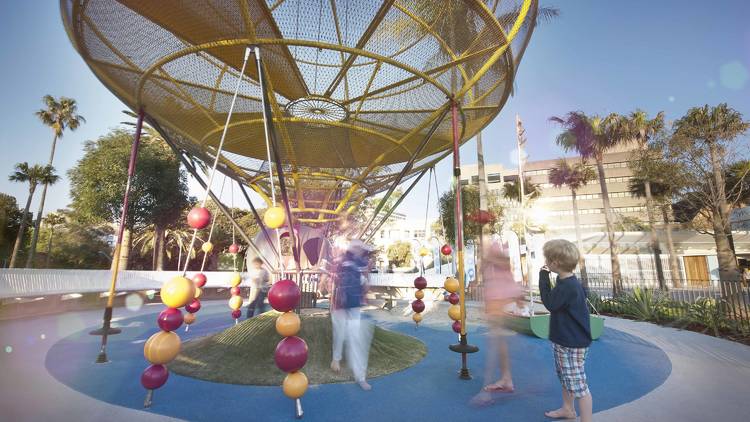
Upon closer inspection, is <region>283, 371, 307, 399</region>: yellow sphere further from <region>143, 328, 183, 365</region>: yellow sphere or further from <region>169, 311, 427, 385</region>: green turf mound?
<region>169, 311, 427, 385</region>: green turf mound

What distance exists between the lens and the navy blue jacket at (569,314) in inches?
126

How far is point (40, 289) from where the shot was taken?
9.37 m

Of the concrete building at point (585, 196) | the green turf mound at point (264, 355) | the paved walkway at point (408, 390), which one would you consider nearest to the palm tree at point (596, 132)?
the paved walkway at point (408, 390)

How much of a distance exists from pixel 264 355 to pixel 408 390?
2359 mm

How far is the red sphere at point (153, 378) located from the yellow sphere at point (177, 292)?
846 millimetres

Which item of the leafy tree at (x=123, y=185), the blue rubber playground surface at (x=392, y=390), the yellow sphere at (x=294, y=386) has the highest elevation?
the leafy tree at (x=123, y=185)

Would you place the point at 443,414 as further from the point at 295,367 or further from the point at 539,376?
the point at 539,376

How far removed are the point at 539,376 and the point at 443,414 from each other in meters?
2.13

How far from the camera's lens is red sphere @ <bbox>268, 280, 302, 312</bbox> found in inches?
133

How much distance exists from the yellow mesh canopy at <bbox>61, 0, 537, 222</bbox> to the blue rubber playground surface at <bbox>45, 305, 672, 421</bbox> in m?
3.82

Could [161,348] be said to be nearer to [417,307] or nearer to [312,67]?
[312,67]

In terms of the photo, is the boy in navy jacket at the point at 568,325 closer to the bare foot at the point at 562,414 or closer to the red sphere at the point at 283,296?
the bare foot at the point at 562,414

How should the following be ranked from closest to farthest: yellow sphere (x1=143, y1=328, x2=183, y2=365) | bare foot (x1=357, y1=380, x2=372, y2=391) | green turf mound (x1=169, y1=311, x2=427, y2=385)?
yellow sphere (x1=143, y1=328, x2=183, y2=365) < bare foot (x1=357, y1=380, x2=372, y2=391) < green turf mound (x1=169, y1=311, x2=427, y2=385)

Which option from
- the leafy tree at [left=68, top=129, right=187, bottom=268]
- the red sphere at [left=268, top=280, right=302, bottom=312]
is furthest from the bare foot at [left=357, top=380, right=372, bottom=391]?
the leafy tree at [left=68, top=129, right=187, bottom=268]
